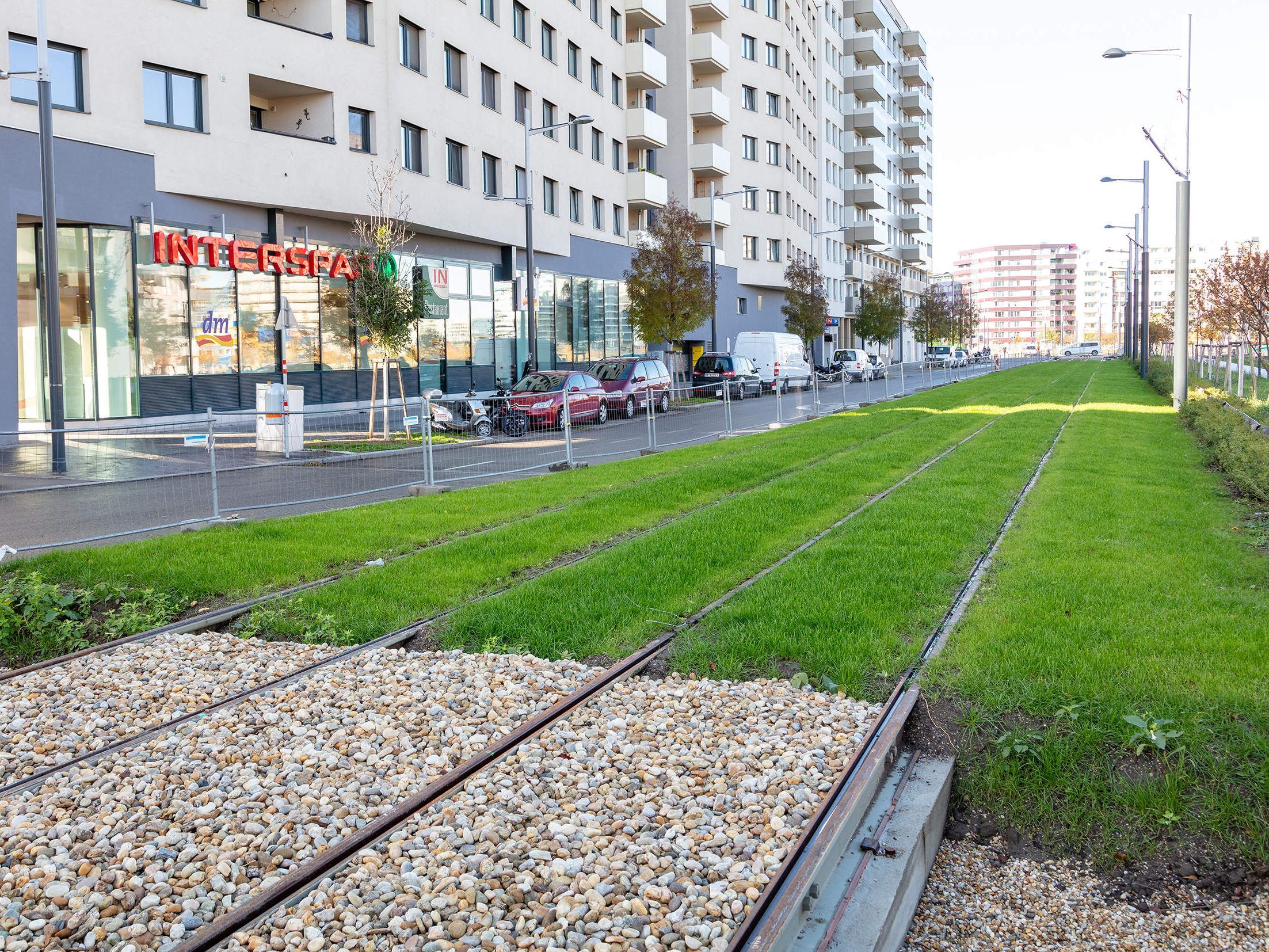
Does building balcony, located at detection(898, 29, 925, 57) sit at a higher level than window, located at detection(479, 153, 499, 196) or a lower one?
higher

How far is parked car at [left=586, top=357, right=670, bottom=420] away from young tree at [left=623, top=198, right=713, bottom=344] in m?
7.22

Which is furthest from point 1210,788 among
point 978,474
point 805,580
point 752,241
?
point 752,241

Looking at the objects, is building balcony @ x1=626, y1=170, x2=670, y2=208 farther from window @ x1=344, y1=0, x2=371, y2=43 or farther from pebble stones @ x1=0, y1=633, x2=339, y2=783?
pebble stones @ x1=0, y1=633, x2=339, y2=783

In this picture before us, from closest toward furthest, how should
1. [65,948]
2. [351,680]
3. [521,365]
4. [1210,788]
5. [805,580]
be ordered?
1. [65,948]
2. [1210,788]
3. [351,680]
4. [805,580]
5. [521,365]

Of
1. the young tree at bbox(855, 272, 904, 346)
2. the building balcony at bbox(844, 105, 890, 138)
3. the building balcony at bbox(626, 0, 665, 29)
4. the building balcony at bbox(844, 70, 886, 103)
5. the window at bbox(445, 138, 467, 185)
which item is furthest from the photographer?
the building balcony at bbox(844, 70, 886, 103)

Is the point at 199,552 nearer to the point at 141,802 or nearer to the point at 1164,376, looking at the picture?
the point at 141,802

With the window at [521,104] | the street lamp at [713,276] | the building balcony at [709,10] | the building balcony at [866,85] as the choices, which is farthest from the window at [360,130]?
the building balcony at [866,85]

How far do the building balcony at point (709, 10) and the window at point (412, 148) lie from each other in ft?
102

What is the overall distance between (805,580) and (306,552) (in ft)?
15.3

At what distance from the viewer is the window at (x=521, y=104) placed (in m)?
40.4

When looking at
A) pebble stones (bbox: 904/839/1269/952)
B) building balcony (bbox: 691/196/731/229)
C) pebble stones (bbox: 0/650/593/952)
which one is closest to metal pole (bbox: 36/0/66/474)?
pebble stones (bbox: 0/650/593/952)

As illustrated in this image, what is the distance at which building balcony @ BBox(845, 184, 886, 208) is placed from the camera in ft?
303

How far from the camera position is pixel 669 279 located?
4222cm

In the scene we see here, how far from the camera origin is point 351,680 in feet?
21.8
